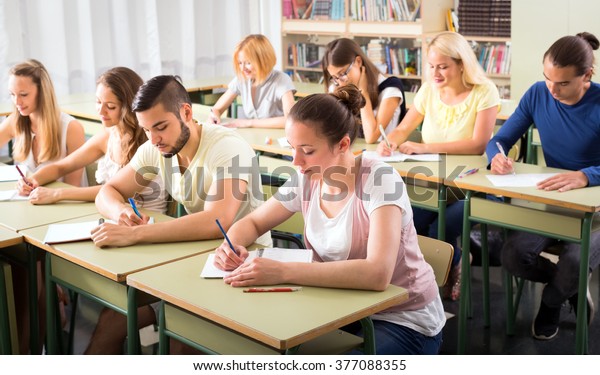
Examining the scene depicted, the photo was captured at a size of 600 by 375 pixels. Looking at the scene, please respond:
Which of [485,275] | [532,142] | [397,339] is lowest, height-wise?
[485,275]

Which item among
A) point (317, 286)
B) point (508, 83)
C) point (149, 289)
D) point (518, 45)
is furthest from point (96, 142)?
point (508, 83)

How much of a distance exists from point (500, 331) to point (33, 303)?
1.95 metres

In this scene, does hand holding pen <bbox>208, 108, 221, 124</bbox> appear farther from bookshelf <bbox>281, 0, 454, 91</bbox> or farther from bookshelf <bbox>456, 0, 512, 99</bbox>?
bookshelf <bbox>456, 0, 512, 99</bbox>

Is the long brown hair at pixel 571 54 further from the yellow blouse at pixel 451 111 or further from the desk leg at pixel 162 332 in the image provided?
the desk leg at pixel 162 332

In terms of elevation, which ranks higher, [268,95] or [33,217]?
[268,95]

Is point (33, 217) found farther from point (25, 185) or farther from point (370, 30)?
point (370, 30)

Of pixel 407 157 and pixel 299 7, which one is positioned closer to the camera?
pixel 407 157

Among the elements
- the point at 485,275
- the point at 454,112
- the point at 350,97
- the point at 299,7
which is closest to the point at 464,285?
the point at 485,275

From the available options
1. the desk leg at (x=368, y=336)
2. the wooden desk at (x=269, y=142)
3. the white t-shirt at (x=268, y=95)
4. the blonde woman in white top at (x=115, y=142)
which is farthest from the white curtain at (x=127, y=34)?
the desk leg at (x=368, y=336)

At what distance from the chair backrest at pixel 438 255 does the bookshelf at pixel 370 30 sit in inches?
172

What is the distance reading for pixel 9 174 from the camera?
11.8 feet

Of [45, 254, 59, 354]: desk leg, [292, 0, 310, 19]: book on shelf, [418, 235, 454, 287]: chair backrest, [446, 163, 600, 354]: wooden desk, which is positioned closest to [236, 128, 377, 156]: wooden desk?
[446, 163, 600, 354]: wooden desk

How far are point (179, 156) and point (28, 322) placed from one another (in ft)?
3.10
